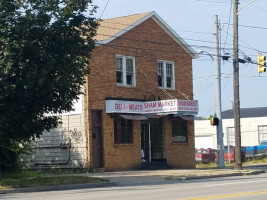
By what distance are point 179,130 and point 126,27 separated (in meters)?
7.43

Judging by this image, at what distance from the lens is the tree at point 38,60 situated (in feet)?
66.9

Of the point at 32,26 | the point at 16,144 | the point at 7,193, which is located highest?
the point at 32,26

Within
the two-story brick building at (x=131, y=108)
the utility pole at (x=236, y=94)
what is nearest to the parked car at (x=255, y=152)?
the two-story brick building at (x=131, y=108)

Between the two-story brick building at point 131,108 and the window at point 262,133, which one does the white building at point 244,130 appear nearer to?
the window at point 262,133

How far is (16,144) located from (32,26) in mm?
7845

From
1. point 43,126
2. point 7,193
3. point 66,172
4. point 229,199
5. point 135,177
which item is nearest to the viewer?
point 229,199

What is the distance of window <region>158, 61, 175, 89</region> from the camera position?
34.1 meters

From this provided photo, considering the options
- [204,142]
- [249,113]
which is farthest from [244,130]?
[249,113]

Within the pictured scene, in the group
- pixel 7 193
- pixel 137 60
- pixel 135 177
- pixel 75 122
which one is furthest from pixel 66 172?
pixel 7 193

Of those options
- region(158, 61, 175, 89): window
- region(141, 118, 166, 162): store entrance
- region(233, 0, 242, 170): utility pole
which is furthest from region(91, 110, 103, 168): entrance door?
region(233, 0, 242, 170): utility pole

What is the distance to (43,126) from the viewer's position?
22375 millimetres

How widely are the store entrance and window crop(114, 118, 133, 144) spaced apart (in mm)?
1557

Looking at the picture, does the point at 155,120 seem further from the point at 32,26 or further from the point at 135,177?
the point at 32,26

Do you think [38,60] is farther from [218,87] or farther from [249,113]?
[249,113]
